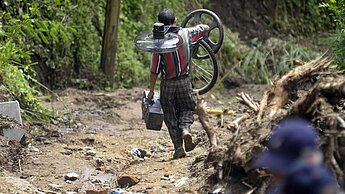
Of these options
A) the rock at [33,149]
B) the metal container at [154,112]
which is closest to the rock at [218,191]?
the metal container at [154,112]

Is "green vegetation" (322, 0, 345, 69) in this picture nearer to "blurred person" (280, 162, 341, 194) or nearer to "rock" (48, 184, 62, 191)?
"rock" (48, 184, 62, 191)

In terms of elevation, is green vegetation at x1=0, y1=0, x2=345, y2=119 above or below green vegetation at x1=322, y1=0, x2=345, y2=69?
below

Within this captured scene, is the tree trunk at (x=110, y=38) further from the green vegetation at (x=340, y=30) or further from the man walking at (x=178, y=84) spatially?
the green vegetation at (x=340, y=30)

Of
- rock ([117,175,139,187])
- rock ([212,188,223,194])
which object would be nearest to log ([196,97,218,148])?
rock ([117,175,139,187])

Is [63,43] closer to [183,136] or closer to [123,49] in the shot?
[123,49]

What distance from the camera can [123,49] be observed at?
546 inches

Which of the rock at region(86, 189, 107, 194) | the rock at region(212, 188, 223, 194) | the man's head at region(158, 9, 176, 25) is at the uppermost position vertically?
the man's head at region(158, 9, 176, 25)

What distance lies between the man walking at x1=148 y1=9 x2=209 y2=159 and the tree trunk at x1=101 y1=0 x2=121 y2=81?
464cm

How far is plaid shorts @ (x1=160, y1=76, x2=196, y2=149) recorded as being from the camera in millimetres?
7699

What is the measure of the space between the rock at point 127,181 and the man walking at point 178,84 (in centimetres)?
88

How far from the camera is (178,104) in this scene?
25.7ft

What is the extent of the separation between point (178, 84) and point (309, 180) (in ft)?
14.7

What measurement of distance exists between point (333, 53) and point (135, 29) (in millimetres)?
8147

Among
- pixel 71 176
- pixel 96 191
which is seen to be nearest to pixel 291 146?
pixel 96 191
